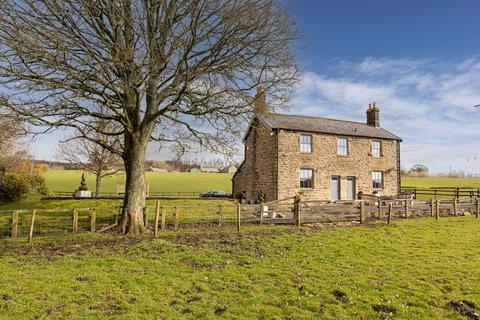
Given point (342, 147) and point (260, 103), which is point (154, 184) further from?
point (260, 103)

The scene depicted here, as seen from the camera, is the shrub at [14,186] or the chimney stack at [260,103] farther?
the shrub at [14,186]

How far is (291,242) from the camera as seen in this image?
1162cm

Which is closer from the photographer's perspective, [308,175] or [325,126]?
[308,175]

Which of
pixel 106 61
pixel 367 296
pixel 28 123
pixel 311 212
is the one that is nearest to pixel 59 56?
pixel 106 61

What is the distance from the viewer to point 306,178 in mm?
24141

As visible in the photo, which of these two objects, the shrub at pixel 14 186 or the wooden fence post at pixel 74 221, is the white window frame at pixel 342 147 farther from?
the shrub at pixel 14 186

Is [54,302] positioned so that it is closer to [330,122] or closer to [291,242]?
[291,242]

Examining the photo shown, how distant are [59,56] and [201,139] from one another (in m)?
6.64

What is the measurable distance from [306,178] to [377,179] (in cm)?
760

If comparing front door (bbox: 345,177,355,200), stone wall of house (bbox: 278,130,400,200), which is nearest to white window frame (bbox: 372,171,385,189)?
stone wall of house (bbox: 278,130,400,200)

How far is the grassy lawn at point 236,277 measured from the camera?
5746mm

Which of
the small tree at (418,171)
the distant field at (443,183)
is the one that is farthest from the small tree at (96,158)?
the small tree at (418,171)

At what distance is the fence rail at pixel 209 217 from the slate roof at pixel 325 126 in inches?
300

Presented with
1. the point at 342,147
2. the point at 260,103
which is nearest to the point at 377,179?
the point at 342,147
